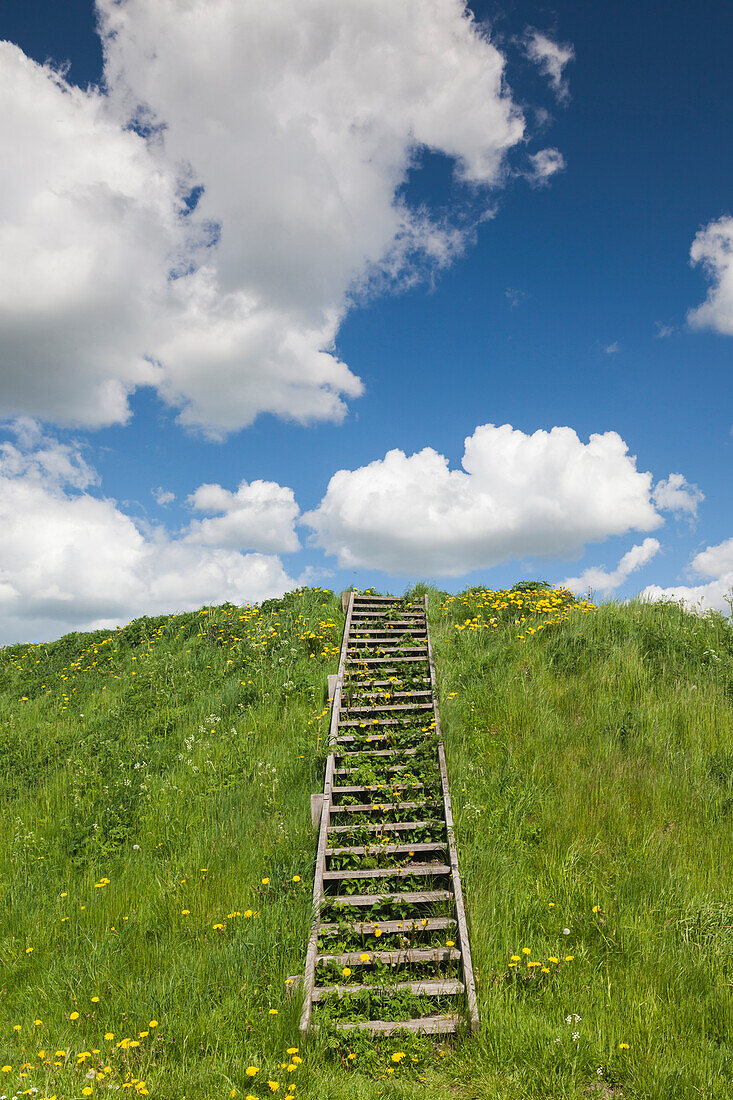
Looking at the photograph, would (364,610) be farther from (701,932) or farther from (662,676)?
(701,932)

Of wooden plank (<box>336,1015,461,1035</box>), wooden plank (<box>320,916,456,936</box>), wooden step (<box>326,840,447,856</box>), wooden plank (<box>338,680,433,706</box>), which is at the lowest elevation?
wooden plank (<box>336,1015,461,1035</box>)

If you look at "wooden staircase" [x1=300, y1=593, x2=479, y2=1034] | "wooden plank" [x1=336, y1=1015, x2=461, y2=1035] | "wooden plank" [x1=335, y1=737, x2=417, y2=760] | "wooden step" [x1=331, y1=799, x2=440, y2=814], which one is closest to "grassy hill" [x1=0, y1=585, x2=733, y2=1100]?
"wooden plank" [x1=336, y1=1015, x2=461, y2=1035]

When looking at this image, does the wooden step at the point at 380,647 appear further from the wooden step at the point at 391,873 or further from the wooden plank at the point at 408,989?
the wooden plank at the point at 408,989

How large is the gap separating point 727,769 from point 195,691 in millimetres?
10143

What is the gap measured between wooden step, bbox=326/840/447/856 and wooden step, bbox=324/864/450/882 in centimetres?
23

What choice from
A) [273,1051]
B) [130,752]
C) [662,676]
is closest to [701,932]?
[273,1051]

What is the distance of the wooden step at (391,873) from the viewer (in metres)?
6.85

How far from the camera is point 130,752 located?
11336 millimetres

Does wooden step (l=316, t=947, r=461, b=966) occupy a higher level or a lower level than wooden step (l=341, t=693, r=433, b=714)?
lower

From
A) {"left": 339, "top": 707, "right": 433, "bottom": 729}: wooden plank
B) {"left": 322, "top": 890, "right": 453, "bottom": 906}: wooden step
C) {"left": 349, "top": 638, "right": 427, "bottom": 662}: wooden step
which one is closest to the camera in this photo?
{"left": 322, "top": 890, "right": 453, "bottom": 906}: wooden step

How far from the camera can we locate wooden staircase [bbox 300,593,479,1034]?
18.0 feet

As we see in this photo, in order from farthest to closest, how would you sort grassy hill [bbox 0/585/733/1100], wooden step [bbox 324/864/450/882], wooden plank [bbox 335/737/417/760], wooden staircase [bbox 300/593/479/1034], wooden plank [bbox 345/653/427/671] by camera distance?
wooden plank [bbox 345/653/427/671] → wooden plank [bbox 335/737/417/760] → wooden step [bbox 324/864/450/882] → wooden staircase [bbox 300/593/479/1034] → grassy hill [bbox 0/585/733/1100]

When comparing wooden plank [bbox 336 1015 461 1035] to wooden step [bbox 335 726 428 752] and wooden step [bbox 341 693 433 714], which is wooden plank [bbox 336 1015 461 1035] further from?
wooden step [bbox 341 693 433 714]

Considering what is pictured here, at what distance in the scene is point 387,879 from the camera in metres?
6.92
